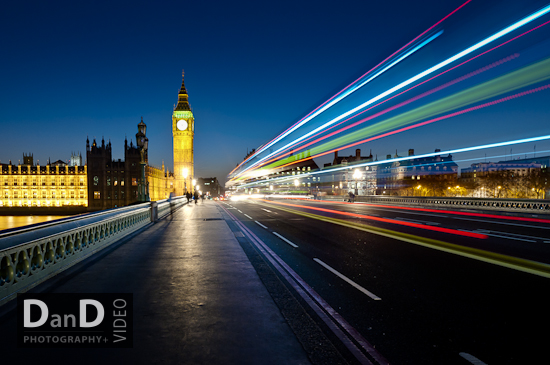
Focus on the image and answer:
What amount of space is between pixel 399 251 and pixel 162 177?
138 metres

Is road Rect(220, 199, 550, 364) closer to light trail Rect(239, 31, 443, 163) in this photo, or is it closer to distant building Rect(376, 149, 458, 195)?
light trail Rect(239, 31, 443, 163)

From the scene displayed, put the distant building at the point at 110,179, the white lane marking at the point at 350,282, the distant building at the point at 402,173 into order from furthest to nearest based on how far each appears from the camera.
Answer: the distant building at the point at 110,179, the distant building at the point at 402,173, the white lane marking at the point at 350,282

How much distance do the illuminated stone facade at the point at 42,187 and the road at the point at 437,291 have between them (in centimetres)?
13904

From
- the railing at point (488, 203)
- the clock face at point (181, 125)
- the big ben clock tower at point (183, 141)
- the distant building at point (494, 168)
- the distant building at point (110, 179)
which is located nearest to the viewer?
the railing at point (488, 203)

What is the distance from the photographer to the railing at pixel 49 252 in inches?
198

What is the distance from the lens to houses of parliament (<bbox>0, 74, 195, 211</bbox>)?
112 meters

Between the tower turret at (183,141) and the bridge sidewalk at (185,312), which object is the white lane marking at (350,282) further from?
the tower turret at (183,141)

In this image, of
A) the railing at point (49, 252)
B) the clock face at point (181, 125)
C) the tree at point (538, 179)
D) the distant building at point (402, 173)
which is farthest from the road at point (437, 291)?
the clock face at point (181, 125)

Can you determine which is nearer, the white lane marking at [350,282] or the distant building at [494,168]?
the white lane marking at [350,282]

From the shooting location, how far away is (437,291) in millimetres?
5469

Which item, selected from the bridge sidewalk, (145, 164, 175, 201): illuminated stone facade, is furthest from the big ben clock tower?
the bridge sidewalk

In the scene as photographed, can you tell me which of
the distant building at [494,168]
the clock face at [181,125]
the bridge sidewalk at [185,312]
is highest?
the clock face at [181,125]

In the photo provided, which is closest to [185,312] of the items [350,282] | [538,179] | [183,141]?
[350,282]

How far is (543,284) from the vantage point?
571 centimetres
